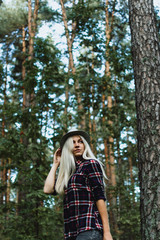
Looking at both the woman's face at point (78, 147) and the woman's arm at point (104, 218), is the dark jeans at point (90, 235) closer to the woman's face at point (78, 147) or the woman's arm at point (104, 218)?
the woman's arm at point (104, 218)

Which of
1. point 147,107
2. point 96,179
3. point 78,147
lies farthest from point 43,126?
point 96,179

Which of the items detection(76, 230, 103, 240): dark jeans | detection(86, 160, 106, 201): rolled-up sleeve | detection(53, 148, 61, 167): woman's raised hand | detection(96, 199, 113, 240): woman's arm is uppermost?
detection(53, 148, 61, 167): woman's raised hand

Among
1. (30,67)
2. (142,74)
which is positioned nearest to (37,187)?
(30,67)

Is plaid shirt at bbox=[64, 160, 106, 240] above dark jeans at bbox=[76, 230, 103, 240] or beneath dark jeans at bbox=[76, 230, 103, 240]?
above

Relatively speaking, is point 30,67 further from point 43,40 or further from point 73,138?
point 73,138

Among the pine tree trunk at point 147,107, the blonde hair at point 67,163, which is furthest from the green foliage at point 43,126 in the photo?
the blonde hair at point 67,163

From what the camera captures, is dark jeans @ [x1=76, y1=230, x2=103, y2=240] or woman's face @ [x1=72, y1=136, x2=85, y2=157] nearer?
dark jeans @ [x1=76, y1=230, x2=103, y2=240]

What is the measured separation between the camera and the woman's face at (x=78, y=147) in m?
2.92

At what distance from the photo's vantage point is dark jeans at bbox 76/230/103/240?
2.35 metres

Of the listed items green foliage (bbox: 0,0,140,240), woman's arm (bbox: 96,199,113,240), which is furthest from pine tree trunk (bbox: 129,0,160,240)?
green foliage (bbox: 0,0,140,240)

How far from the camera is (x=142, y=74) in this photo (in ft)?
14.0

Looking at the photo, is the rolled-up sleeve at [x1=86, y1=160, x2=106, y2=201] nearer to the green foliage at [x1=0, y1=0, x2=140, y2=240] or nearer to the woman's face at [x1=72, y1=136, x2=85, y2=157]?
the woman's face at [x1=72, y1=136, x2=85, y2=157]

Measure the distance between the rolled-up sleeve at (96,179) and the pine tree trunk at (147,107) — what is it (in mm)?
1264

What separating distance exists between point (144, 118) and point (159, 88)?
0.54 meters
